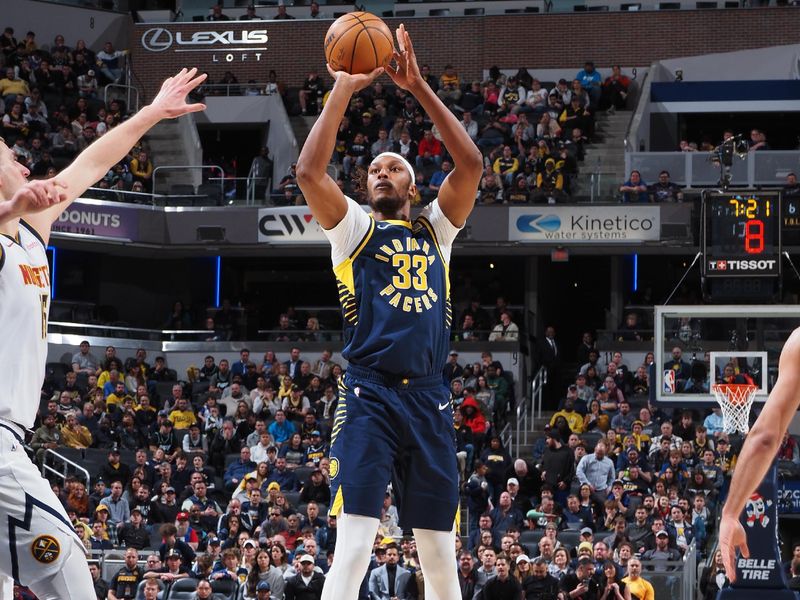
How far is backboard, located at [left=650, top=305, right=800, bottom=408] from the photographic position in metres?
18.0

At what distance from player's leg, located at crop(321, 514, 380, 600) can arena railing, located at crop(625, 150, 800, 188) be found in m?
21.0

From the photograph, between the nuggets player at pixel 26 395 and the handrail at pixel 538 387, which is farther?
the handrail at pixel 538 387

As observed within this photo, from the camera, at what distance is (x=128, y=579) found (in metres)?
16.6

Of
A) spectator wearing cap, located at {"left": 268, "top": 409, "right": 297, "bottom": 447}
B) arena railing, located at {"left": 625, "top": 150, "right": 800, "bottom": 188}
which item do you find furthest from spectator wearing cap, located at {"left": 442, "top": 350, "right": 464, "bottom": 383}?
arena railing, located at {"left": 625, "top": 150, "right": 800, "bottom": 188}

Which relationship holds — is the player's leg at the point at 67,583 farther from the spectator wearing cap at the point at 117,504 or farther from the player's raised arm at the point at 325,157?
the spectator wearing cap at the point at 117,504

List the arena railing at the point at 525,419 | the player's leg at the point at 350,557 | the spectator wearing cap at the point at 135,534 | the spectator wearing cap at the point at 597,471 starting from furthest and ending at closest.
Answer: the arena railing at the point at 525,419
the spectator wearing cap at the point at 597,471
the spectator wearing cap at the point at 135,534
the player's leg at the point at 350,557

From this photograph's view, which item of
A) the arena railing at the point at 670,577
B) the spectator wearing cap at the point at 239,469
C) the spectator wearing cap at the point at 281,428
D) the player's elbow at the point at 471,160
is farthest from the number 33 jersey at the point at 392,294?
the spectator wearing cap at the point at 281,428

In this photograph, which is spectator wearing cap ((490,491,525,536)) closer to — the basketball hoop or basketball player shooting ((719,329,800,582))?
the basketball hoop

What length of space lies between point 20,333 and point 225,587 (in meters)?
11.8

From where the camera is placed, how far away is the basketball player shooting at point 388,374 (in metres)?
6.07

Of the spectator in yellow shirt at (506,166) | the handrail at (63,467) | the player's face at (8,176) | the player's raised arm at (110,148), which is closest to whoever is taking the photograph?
the player's face at (8,176)

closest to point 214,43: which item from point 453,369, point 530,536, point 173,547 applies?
point 453,369

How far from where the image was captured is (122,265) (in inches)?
1256

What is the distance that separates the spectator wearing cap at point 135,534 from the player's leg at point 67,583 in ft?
45.7
